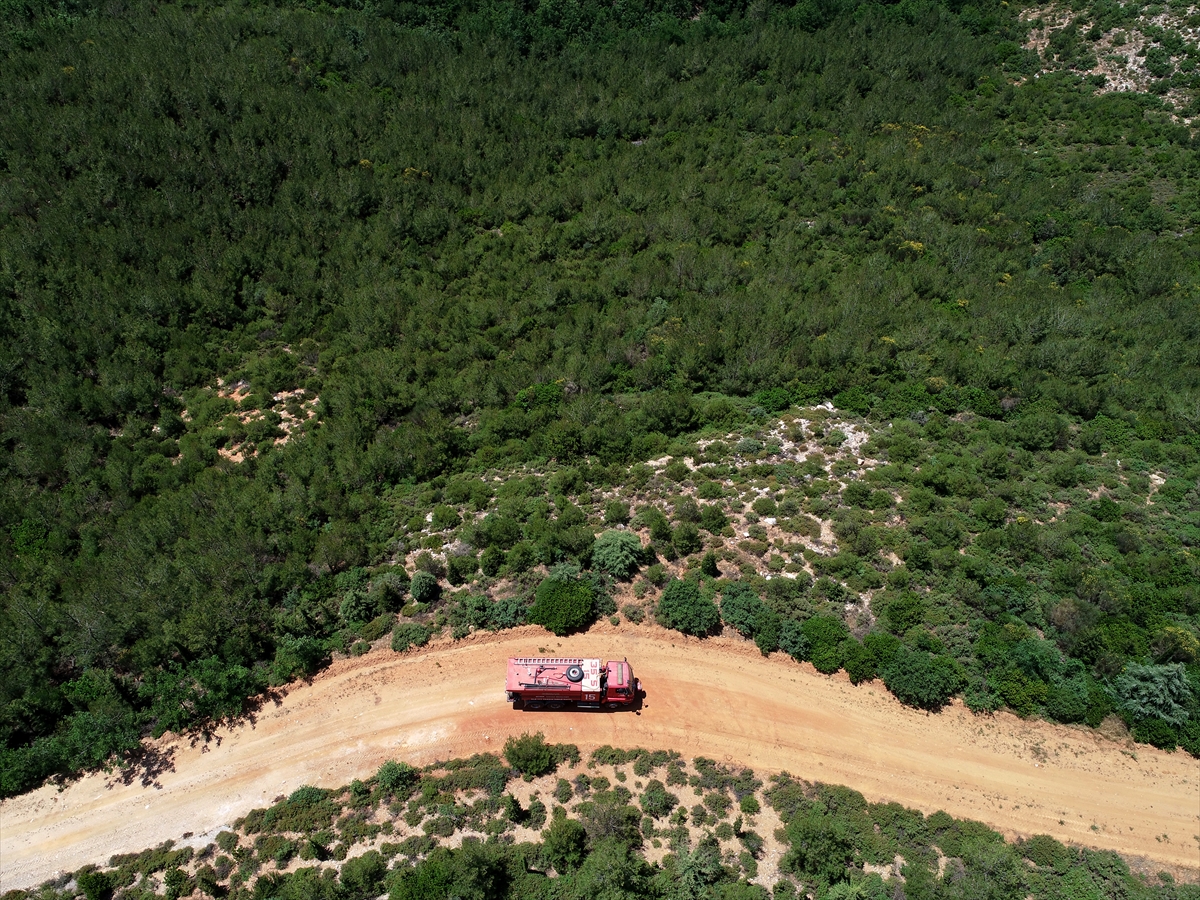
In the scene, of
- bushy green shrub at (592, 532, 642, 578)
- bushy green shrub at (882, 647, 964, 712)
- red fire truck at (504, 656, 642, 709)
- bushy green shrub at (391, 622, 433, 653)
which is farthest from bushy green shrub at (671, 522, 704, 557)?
bushy green shrub at (391, 622, 433, 653)

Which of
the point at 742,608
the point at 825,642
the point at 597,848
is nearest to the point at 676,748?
the point at 597,848

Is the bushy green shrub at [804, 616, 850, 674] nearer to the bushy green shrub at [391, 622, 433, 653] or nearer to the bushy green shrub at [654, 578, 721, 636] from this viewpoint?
the bushy green shrub at [654, 578, 721, 636]

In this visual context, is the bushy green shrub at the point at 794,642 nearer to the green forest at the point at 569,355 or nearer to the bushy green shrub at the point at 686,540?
the green forest at the point at 569,355

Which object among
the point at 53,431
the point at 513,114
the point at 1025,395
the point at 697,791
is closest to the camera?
the point at 697,791

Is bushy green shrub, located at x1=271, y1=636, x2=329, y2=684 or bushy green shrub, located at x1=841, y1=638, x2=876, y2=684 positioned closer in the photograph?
bushy green shrub, located at x1=841, y1=638, x2=876, y2=684

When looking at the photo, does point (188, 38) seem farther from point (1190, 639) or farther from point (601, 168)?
point (1190, 639)

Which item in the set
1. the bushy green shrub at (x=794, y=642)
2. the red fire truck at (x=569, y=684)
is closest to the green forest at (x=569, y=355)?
the bushy green shrub at (x=794, y=642)

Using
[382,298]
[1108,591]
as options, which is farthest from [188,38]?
[1108,591]
